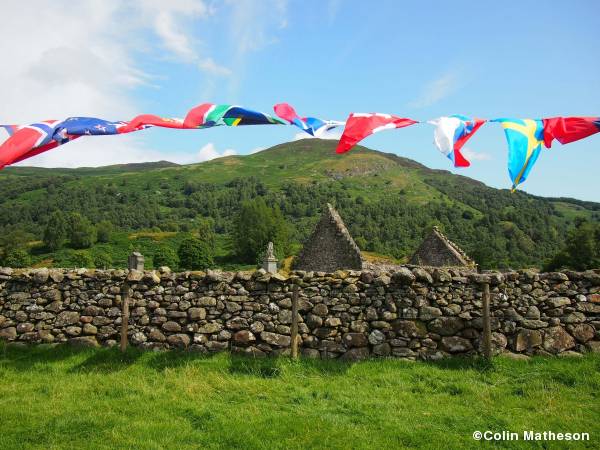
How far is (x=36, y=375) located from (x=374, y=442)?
692 cm

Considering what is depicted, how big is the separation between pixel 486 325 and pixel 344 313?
9.40 feet

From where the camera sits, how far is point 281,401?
23.7 feet

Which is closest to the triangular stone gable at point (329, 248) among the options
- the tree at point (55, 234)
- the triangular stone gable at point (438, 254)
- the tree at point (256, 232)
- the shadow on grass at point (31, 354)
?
the triangular stone gable at point (438, 254)

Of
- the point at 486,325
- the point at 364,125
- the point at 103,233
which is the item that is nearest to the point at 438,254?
the point at 486,325

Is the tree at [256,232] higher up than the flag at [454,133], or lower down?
lower down

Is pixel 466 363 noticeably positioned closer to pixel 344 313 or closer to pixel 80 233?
pixel 344 313

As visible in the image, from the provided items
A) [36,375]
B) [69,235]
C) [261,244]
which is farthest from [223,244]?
[36,375]

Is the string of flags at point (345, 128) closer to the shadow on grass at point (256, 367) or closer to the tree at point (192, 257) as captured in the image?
the shadow on grass at point (256, 367)

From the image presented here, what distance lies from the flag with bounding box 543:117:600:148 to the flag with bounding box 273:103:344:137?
152 inches

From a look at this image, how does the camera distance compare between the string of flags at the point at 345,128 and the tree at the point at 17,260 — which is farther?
the tree at the point at 17,260

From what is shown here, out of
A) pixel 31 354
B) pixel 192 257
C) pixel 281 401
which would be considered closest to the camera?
pixel 281 401

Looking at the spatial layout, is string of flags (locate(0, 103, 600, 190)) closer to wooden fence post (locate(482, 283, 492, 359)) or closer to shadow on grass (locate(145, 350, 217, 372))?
wooden fence post (locate(482, 283, 492, 359))

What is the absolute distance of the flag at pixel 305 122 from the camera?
868 cm

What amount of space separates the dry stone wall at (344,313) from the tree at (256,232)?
7793 cm
